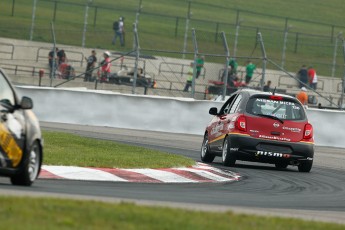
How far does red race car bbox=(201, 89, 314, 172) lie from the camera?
21.1 m

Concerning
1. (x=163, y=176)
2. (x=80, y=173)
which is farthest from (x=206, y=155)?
(x=80, y=173)

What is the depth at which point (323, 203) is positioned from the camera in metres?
15.0

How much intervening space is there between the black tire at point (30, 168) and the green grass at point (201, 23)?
21.1 meters

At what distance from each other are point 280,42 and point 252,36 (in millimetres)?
3864

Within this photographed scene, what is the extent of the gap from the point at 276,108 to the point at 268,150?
2.59ft

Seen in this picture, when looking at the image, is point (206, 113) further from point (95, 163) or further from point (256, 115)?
point (95, 163)

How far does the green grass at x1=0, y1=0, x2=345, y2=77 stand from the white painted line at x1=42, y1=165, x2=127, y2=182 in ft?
60.8

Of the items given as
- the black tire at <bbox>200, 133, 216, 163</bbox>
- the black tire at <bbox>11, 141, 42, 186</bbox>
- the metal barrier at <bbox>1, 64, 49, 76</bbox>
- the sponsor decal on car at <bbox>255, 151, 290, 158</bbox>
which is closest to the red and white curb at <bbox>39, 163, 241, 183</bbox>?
the black tire at <bbox>11, 141, 42, 186</bbox>

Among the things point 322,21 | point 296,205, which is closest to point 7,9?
point 322,21

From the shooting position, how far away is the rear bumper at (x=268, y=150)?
68.8ft

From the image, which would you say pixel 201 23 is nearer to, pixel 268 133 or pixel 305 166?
pixel 305 166

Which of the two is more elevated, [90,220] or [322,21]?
[322,21]

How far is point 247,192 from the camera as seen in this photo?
15797mm

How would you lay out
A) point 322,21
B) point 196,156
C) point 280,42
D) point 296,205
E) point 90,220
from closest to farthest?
1. point 90,220
2. point 296,205
3. point 196,156
4. point 280,42
5. point 322,21
